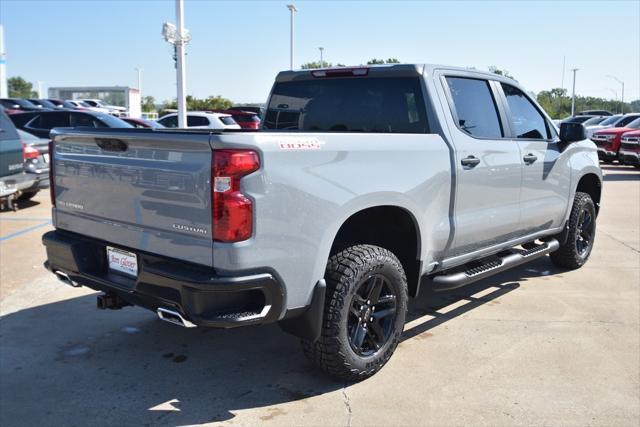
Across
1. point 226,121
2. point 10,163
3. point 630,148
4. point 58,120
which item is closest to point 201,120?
point 226,121

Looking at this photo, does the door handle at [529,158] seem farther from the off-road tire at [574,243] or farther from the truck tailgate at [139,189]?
the truck tailgate at [139,189]

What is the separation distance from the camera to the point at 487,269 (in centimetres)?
470

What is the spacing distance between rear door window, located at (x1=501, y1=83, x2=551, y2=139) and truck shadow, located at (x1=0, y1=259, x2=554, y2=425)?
1.69 meters

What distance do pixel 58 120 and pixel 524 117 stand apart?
11612 millimetres

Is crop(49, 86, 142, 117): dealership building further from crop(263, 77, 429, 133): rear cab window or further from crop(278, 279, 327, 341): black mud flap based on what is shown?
crop(278, 279, 327, 341): black mud flap

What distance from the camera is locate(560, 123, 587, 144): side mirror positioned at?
5602mm

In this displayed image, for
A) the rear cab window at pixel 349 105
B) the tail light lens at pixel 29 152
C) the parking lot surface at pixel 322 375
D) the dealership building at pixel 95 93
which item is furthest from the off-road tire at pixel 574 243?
the dealership building at pixel 95 93

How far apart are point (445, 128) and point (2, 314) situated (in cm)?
386

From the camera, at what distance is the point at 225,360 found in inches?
163

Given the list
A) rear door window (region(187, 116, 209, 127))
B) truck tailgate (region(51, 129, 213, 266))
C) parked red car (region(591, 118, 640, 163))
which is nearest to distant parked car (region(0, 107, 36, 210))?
truck tailgate (region(51, 129, 213, 266))

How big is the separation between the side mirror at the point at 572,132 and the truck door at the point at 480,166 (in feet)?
2.87

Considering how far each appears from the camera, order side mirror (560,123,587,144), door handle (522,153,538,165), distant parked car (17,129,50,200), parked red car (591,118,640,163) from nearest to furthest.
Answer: door handle (522,153,538,165) → side mirror (560,123,587,144) → distant parked car (17,129,50,200) → parked red car (591,118,640,163)

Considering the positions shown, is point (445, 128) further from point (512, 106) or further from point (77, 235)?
point (77, 235)

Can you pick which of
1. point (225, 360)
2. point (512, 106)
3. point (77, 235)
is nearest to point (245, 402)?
point (225, 360)
